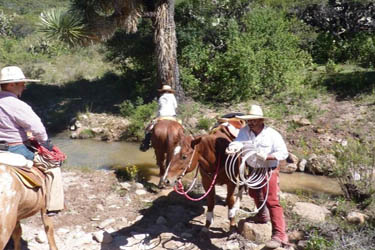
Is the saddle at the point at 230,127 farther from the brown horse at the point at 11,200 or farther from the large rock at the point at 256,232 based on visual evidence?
the brown horse at the point at 11,200

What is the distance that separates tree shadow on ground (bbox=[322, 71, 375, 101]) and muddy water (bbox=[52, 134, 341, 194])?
5.35 metres

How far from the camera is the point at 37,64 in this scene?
74.3 feet

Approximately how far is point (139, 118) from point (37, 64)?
12214 mm

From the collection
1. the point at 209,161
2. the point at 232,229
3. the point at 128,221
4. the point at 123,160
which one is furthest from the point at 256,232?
the point at 123,160

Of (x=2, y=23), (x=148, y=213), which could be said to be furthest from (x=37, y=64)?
(x=148, y=213)

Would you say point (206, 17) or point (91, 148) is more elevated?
point (206, 17)

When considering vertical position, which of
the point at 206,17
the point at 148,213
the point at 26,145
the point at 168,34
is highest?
the point at 206,17

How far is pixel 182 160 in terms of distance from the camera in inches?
212

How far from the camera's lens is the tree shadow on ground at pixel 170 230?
19.5 ft

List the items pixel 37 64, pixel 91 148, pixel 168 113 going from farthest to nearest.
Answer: pixel 37 64, pixel 91 148, pixel 168 113

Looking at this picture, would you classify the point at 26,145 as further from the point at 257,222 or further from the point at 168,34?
the point at 168,34

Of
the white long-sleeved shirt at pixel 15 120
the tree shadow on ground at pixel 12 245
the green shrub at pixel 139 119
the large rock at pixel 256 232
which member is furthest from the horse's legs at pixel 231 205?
the green shrub at pixel 139 119

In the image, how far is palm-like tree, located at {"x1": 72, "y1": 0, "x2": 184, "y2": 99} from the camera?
12.6 m

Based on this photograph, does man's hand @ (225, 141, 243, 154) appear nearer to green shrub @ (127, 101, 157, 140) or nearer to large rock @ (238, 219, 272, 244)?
large rock @ (238, 219, 272, 244)
